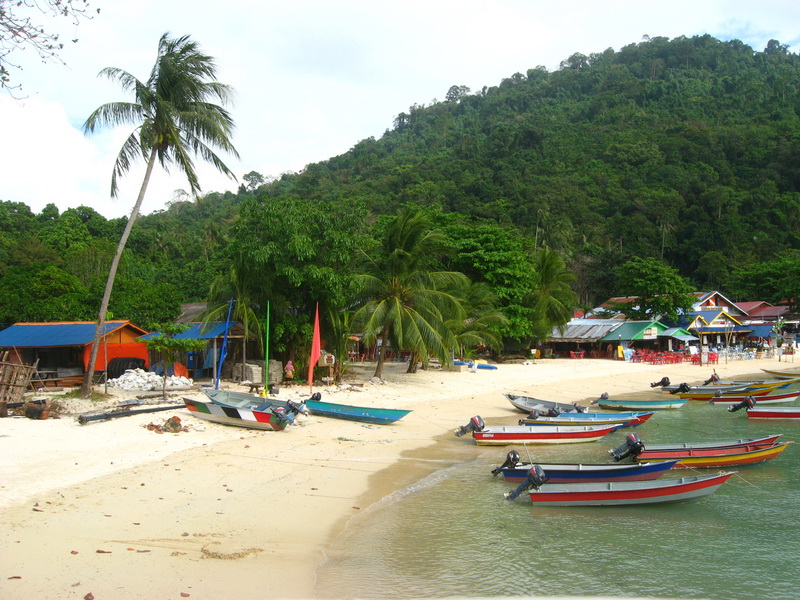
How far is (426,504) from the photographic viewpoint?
10992mm

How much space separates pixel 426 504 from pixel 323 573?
3490 millimetres

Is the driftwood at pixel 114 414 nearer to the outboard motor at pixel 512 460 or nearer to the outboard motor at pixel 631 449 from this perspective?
the outboard motor at pixel 512 460

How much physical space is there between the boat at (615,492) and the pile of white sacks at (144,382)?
12.7 meters

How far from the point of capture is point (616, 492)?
11172 millimetres

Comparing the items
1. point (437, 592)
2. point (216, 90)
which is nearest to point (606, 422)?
point (437, 592)

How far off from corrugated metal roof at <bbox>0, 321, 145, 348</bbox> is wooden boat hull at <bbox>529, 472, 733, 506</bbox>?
16101 mm

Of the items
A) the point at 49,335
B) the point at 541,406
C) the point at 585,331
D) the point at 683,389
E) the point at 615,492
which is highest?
the point at 585,331

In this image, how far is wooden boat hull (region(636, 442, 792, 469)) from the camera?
45.7 ft

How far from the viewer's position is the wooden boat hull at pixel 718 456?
45.7 ft

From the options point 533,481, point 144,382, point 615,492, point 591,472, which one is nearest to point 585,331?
point 144,382

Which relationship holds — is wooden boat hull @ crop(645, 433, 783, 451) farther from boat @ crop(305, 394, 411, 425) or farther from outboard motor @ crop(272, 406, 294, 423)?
outboard motor @ crop(272, 406, 294, 423)

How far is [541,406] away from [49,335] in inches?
675

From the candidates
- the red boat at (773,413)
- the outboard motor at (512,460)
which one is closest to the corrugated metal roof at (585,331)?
the red boat at (773,413)

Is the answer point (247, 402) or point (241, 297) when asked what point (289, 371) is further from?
point (247, 402)
